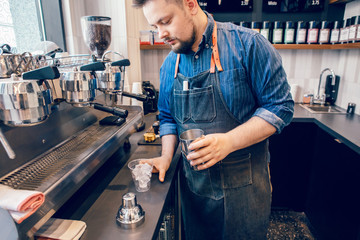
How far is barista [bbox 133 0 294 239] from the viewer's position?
1082 mm

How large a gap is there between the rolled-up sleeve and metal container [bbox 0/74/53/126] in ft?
2.66

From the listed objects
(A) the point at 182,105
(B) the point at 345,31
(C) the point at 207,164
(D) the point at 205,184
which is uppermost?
(B) the point at 345,31

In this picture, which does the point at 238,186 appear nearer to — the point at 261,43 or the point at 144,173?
the point at 144,173

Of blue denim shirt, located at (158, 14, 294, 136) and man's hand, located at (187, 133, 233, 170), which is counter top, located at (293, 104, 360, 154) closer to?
blue denim shirt, located at (158, 14, 294, 136)

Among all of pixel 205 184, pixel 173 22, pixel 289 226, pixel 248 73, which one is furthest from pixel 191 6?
pixel 289 226

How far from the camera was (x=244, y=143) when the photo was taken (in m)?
1.08

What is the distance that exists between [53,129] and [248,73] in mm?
865

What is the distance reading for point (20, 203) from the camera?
0.60 metres

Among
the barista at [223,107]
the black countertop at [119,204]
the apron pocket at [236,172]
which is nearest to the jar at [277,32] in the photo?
the black countertop at [119,204]

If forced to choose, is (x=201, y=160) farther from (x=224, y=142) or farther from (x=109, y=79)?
(x=109, y=79)

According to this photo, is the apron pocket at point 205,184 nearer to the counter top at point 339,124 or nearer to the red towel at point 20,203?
the red towel at point 20,203

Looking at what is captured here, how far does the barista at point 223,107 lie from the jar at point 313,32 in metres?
1.67

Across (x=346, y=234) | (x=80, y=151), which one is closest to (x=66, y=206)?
(x=80, y=151)

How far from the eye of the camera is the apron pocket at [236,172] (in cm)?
121
